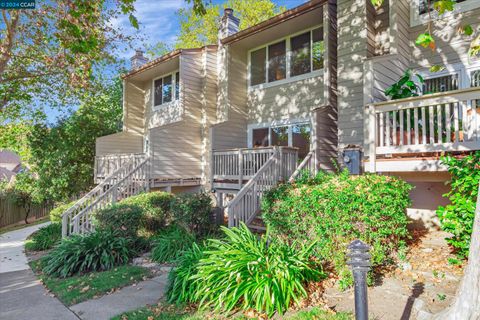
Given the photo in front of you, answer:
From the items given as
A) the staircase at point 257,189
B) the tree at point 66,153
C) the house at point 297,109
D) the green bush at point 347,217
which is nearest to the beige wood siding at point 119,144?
the house at point 297,109

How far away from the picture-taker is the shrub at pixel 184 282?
4559 mm

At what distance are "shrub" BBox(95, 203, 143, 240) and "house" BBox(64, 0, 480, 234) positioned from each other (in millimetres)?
1430

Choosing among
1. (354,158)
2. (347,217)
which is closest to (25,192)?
(354,158)

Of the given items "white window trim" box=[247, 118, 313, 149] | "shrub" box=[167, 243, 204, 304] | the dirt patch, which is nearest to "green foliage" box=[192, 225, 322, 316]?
"shrub" box=[167, 243, 204, 304]

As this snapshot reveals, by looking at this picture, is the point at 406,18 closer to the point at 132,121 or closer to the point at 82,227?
the point at 82,227

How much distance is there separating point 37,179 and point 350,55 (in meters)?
15.5

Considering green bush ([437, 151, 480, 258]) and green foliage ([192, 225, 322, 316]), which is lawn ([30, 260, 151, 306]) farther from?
green bush ([437, 151, 480, 258])

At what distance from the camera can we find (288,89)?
424 inches

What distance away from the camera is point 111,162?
44.5ft

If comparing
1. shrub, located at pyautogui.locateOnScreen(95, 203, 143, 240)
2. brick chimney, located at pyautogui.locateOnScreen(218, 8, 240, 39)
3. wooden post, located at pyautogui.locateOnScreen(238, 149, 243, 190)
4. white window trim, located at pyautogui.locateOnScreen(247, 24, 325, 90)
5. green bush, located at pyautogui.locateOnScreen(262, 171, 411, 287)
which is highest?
brick chimney, located at pyautogui.locateOnScreen(218, 8, 240, 39)

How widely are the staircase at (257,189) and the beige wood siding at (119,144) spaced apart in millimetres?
9288

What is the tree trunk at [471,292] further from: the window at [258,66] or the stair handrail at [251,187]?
the window at [258,66]

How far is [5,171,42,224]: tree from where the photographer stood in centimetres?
1562

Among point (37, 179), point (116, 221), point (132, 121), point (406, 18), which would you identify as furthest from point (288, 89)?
point (37, 179)
